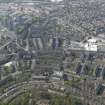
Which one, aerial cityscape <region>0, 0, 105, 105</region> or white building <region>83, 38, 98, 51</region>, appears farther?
white building <region>83, 38, 98, 51</region>

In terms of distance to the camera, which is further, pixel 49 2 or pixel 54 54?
pixel 49 2

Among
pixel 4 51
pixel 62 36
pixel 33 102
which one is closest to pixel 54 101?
pixel 33 102

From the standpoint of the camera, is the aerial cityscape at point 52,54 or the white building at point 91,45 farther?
the white building at point 91,45

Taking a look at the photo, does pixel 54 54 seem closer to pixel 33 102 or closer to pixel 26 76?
pixel 26 76

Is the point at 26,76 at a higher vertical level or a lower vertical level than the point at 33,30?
lower

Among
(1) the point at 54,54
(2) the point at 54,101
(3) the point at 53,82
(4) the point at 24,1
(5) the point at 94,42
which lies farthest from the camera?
(4) the point at 24,1

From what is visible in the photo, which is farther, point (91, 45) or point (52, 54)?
point (91, 45)

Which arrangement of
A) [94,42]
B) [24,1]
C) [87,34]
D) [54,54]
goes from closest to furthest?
[54,54]
[94,42]
[87,34]
[24,1]

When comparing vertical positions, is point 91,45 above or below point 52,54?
above
